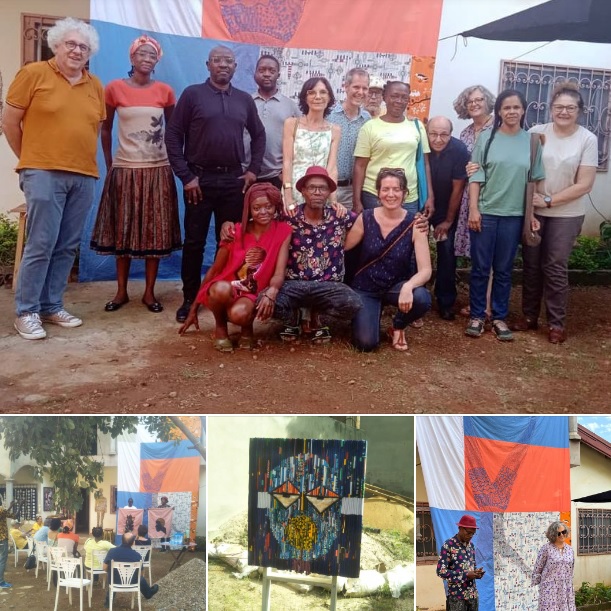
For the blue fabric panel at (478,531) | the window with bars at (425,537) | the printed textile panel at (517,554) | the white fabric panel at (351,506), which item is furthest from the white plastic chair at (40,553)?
the printed textile panel at (517,554)

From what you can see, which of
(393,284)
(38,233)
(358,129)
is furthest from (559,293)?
(38,233)

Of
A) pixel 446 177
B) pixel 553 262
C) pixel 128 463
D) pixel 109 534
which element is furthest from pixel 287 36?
pixel 109 534

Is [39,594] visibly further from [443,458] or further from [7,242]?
[7,242]

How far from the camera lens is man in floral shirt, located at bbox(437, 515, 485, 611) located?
3869 mm

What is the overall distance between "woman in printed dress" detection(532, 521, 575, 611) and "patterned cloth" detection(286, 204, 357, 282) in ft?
6.07

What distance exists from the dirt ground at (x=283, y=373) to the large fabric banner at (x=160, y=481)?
224 millimetres

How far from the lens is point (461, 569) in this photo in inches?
153

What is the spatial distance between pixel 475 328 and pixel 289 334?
1.22 metres

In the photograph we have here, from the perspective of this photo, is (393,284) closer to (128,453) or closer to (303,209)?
(303,209)

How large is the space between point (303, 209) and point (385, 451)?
163 cm

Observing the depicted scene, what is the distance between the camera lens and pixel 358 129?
5066 millimetres

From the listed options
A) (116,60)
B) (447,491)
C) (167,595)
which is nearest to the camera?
(167,595)

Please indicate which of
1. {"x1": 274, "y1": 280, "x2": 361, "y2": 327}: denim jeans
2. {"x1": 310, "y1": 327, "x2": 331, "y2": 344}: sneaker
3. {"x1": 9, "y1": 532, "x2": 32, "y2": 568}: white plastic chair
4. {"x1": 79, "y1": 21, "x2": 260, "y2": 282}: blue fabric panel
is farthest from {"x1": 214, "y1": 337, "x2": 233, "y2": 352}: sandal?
{"x1": 79, "y1": 21, "x2": 260, "y2": 282}: blue fabric panel

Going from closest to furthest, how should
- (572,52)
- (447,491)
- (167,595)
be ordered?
(167,595)
(447,491)
(572,52)
